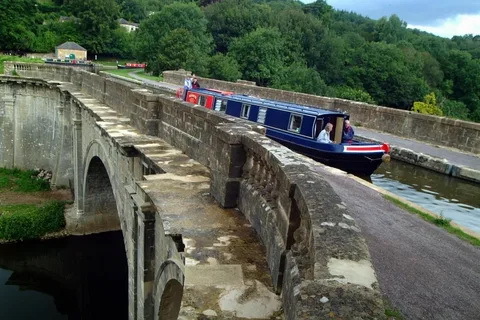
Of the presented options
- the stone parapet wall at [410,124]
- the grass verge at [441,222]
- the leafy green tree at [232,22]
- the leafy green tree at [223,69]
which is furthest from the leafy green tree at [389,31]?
the grass verge at [441,222]

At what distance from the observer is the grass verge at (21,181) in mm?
25062

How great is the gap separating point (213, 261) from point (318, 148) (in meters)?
6.98

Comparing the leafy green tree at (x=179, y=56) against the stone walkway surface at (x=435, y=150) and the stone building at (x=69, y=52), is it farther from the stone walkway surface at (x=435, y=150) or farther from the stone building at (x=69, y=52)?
the stone walkway surface at (x=435, y=150)

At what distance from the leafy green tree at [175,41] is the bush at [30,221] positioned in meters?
26.2

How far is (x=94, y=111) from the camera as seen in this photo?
14.3 meters

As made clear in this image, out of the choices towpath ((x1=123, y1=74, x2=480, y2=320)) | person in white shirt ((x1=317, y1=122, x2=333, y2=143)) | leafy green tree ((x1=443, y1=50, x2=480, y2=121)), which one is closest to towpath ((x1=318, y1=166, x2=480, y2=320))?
towpath ((x1=123, y1=74, x2=480, y2=320))

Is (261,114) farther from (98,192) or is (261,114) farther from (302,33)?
(302,33)

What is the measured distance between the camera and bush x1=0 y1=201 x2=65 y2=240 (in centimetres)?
2078

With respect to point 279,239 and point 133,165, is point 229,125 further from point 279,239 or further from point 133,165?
point 133,165

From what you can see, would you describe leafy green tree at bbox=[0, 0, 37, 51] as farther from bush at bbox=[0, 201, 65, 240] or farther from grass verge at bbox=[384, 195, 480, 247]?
grass verge at bbox=[384, 195, 480, 247]

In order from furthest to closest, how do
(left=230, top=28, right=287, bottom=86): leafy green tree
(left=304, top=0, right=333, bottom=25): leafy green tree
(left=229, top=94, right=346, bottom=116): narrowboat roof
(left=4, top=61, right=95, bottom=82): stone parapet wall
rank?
(left=304, top=0, right=333, bottom=25): leafy green tree, (left=230, top=28, right=287, bottom=86): leafy green tree, (left=4, top=61, right=95, bottom=82): stone parapet wall, (left=229, top=94, right=346, bottom=116): narrowboat roof

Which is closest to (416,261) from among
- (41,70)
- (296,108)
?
(296,108)

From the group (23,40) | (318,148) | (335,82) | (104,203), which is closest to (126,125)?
(318,148)

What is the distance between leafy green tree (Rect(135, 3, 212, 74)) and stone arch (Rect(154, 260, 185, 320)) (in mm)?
39267
